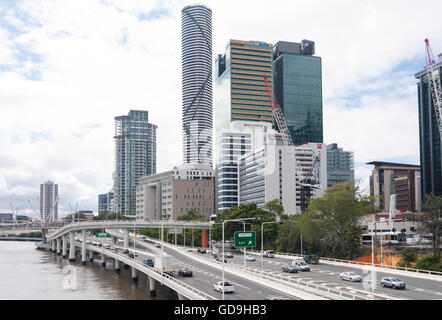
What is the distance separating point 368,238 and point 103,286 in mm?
82378

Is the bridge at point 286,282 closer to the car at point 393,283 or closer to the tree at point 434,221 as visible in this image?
the car at point 393,283

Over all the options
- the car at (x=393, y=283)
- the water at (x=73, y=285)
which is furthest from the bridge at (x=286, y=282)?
the water at (x=73, y=285)

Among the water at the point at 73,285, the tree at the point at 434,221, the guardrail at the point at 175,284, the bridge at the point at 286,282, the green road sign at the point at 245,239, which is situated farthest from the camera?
the tree at the point at 434,221

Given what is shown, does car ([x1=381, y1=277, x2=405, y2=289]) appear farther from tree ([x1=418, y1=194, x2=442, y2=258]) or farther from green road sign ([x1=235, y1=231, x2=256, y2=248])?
tree ([x1=418, y1=194, x2=442, y2=258])

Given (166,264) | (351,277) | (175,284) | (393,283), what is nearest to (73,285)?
(166,264)

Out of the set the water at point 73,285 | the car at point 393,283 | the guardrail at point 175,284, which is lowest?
the water at point 73,285

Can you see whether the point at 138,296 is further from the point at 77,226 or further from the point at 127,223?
the point at 77,226

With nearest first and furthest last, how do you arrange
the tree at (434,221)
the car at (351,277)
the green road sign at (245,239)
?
the green road sign at (245,239), the car at (351,277), the tree at (434,221)

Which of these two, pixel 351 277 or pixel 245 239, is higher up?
pixel 245 239

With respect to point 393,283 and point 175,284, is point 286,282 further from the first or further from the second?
point 175,284

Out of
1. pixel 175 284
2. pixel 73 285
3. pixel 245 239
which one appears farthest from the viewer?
pixel 73 285
